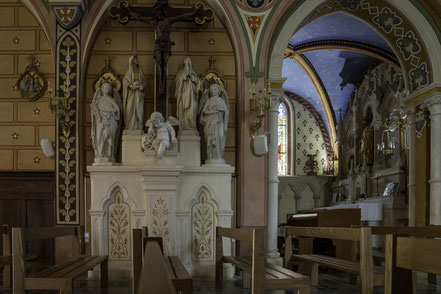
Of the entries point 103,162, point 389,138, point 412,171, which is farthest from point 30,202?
point 389,138

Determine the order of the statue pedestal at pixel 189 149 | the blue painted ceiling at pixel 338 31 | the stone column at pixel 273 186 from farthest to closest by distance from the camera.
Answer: the blue painted ceiling at pixel 338 31 < the stone column at pixel 273 186 < the statue pedestal at pixel 189 149

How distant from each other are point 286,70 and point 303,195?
4.74 m

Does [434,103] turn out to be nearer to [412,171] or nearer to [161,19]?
[412,171]

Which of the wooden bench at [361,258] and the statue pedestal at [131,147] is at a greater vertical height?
the statue pedestal at [131,147]

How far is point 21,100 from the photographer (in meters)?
9.08

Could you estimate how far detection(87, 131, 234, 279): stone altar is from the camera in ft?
25.8

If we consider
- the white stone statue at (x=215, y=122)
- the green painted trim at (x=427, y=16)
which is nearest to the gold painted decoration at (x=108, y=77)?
the white stone statue at (x=215, y=122)

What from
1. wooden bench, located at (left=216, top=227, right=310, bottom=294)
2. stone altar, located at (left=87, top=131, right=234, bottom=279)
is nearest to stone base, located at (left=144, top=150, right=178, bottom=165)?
stone altar, located at (left=87, top=131, right=234, bottom=279)

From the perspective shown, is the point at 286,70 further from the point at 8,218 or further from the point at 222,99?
the point at 8,218

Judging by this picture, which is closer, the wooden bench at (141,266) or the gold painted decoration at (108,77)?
the wooden bench at (141,266)

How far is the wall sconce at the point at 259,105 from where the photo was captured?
8.42 m

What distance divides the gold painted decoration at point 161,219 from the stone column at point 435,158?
4624 mm

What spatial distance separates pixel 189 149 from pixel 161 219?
1.21 metres

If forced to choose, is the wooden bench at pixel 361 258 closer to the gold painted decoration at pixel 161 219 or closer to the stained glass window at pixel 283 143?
the gold painted decoration at pixel 161 219
